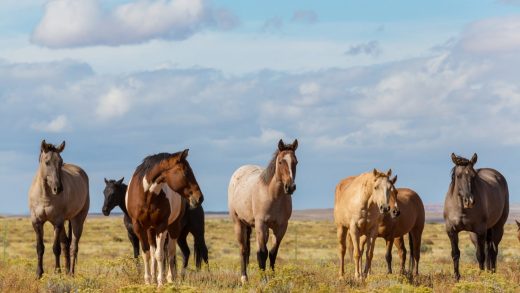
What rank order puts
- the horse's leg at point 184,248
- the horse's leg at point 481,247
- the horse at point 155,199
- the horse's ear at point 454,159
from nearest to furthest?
the horse at point 155,199 < the horse's ear at point 454,159 < the horse's leg at point 481,247 < the horse's leg at point 184,248

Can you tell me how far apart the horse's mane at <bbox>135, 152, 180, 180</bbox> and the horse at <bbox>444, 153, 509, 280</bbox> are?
628 cm

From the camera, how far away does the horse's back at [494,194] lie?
1748cm

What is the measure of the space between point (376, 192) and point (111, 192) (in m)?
→ 8.16

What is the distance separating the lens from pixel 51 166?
15.2 metres

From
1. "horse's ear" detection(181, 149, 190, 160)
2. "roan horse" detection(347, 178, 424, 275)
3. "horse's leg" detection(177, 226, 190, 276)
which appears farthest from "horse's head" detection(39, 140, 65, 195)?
"roan horse" detection(347, 178, 424, 275)

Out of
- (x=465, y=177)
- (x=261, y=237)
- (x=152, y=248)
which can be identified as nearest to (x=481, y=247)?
(x=465, y=177)

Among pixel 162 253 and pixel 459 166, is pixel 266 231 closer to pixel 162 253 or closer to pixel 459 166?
pixel 162 253

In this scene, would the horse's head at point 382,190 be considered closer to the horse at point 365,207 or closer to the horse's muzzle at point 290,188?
the horse at point 365,207

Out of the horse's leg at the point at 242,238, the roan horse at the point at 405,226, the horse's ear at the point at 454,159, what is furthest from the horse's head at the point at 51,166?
the horse's ear at the point at 454,159

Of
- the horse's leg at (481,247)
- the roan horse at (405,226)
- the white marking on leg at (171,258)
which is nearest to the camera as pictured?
the white marking on leg at (171,258)

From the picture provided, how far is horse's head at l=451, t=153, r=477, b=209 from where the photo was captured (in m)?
16.2

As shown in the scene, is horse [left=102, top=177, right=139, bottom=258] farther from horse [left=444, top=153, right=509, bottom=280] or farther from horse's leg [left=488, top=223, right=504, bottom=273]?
horse's leg [left=488, top=223, right=504, bottom=273]

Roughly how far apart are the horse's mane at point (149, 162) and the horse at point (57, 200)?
2537mm

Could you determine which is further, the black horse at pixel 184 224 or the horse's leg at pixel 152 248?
the black horse at pixel 184 224
